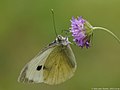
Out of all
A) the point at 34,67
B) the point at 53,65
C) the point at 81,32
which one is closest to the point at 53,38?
the point at 53,65

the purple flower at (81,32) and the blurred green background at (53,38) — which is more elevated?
the blurred green background at (53,38)

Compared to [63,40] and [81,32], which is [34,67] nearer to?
[63,40]

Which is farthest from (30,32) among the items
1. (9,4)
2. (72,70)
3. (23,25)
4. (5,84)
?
(72,70)

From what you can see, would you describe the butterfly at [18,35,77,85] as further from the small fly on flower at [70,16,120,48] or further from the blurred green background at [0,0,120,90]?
the blurred green background at [0,0,120,90]

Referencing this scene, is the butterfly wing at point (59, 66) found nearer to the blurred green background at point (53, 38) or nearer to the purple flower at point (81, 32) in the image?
the purple flower at point (81, 32)

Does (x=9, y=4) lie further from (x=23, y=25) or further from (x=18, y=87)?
(x=18, y=87)

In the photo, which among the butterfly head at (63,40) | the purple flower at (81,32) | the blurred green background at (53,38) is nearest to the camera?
the purple flower at (81,32)

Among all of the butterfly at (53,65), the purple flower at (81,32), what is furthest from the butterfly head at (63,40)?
the purple flower at (81,32)
